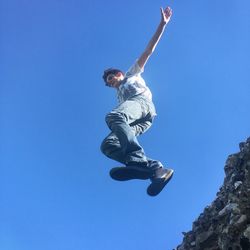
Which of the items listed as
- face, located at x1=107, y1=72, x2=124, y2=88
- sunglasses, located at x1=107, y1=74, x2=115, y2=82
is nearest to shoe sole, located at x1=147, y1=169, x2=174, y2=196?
face, located at x1=107, y1=72, x2=124, y2=88

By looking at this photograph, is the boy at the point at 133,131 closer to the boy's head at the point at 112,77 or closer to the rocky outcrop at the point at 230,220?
the boy's head at the point at 112,77

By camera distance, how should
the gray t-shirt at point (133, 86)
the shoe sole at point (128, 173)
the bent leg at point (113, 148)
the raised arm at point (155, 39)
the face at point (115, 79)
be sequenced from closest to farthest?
the shoe sole at point (128, 173)
the bent leg at point (113, 148)
the gray t-shirt at point (133, 86)
the raised arm at point (155, 39)
the face at point (115, 79)

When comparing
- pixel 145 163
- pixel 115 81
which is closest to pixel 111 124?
pixel 145 163

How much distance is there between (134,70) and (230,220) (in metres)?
3.84

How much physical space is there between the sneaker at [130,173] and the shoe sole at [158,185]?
6.6 inches

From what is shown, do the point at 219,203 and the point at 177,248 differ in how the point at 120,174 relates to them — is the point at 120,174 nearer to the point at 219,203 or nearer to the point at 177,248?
the point at 219,203

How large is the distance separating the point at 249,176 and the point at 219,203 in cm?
126

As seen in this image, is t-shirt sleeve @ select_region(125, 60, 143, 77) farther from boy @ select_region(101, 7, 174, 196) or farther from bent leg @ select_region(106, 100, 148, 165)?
bent leg @ select_region(106, 100, 148, 165)

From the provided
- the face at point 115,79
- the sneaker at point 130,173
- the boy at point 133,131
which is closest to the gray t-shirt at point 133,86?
the boy at point 133,131

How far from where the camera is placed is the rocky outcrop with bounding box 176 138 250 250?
873cm

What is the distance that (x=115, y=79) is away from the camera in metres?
9.07

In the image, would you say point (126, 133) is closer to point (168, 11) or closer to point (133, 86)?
point (133, 86)

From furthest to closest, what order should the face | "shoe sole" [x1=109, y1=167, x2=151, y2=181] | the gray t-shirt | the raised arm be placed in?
the face, the raised arm, the gray t-shirt, "shoe sole" [x1=109, y1=167, x2=151, y2=181]

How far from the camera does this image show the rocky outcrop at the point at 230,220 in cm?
873
